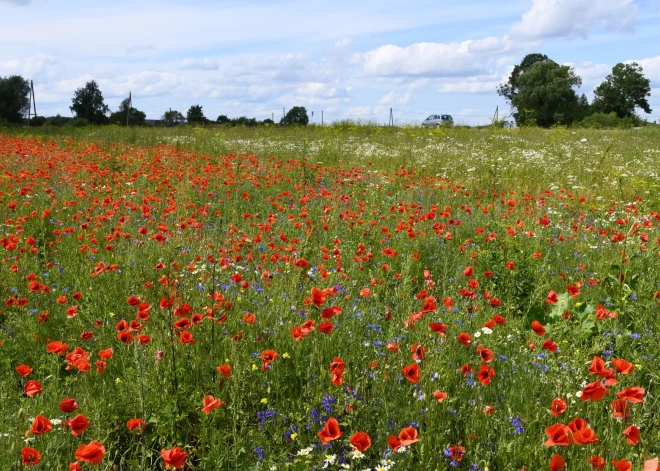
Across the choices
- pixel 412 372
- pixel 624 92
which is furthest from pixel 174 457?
pixel 624 92

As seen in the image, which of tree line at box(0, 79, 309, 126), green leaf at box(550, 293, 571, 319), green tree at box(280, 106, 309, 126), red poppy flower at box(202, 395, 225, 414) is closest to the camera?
red poppy flower at box(202, 395, 225, 414)

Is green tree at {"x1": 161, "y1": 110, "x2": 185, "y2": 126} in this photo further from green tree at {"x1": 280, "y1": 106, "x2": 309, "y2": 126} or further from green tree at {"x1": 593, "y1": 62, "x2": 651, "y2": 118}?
green tree at {"x1": 593, "y1": 62, "x2": 651, "y2": 118}

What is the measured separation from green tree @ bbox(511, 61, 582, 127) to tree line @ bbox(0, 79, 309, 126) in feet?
84.9

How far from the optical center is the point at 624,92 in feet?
230

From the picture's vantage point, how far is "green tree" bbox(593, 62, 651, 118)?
69.2m

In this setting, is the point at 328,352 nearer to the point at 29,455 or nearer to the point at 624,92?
the point at 29,455

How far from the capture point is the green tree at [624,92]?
2726 inches

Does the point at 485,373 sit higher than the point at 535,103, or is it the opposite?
the point at 535,103

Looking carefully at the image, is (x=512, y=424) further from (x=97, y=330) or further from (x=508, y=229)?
(x=508, y=229)

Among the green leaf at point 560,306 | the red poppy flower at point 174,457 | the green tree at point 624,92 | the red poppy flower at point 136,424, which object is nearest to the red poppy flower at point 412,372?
the red poppy flower at point 174,457

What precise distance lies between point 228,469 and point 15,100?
153 feet

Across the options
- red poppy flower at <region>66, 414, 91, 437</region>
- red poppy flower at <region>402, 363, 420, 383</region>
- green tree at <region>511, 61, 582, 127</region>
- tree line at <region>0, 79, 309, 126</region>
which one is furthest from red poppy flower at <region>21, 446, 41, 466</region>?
green tree at <region>511, 61, 582, 127</region>

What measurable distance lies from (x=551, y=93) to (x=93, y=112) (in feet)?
149

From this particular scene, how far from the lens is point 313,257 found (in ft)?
15.2
